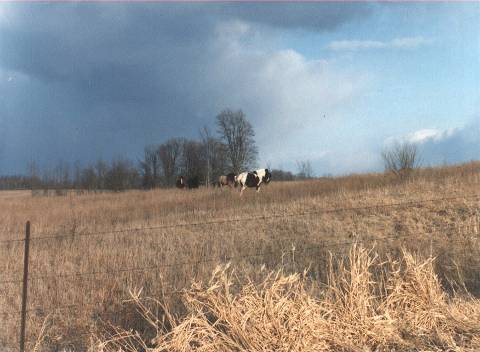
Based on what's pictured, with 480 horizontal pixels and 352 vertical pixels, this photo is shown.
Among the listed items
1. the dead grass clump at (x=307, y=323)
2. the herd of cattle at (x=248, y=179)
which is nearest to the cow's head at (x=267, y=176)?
the herd of cattle at (x=248, y=179)

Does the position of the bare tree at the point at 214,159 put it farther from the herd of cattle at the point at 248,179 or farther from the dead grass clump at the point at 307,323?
the dead grass clump at the point at 307,323

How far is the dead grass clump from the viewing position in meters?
3.49

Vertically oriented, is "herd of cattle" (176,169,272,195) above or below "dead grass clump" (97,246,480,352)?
above

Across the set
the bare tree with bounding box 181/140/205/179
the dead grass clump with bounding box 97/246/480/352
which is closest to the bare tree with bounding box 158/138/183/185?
the bare tree with bounding box 181/140/205/179

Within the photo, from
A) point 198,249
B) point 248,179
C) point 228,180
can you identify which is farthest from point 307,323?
point 228,180

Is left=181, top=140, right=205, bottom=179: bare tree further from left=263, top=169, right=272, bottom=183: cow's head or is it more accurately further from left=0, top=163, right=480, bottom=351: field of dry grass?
left=0, top=163, right=480, bottom=351: field of dry grass

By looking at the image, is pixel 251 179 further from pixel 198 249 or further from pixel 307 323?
pixel 307 323

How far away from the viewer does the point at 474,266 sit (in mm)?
6906

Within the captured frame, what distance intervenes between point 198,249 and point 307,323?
204 inches

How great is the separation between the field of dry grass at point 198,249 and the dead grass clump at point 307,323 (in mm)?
107

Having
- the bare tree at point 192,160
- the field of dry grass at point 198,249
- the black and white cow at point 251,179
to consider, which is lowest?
the field of dry grass at point 198,249

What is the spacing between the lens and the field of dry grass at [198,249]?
505 cm

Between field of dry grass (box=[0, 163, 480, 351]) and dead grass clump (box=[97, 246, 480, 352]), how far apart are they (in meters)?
0.11

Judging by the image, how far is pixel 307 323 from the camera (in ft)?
11.9
